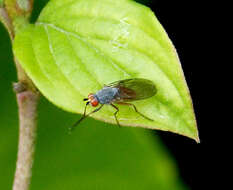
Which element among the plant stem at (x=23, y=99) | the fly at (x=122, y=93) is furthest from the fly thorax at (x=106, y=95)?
the plant stem at (x=23, y=99)

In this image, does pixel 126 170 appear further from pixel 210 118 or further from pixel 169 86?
pixel 169 86

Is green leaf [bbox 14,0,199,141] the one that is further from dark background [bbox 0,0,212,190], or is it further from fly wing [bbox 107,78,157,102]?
dark background [bbox 0,0,212,190]

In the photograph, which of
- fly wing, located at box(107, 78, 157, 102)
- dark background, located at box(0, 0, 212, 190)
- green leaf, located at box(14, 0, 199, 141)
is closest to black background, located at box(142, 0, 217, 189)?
dark background, located at box(0, 0, 212, 190)

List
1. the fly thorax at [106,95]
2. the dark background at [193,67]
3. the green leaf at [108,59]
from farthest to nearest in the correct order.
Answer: the dark background at [193,67], the fly thorax at [106,95], the green leaf at [108,59]

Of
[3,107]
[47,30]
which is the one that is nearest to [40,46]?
[47,30]

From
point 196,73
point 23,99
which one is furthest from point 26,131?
point 196,73

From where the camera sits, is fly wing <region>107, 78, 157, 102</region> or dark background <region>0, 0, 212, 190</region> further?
dark background <region>0, 0, 212, 190</region>

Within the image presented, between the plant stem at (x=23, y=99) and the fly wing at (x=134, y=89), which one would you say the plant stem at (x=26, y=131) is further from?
the fly wing at (x=134, y=89)
